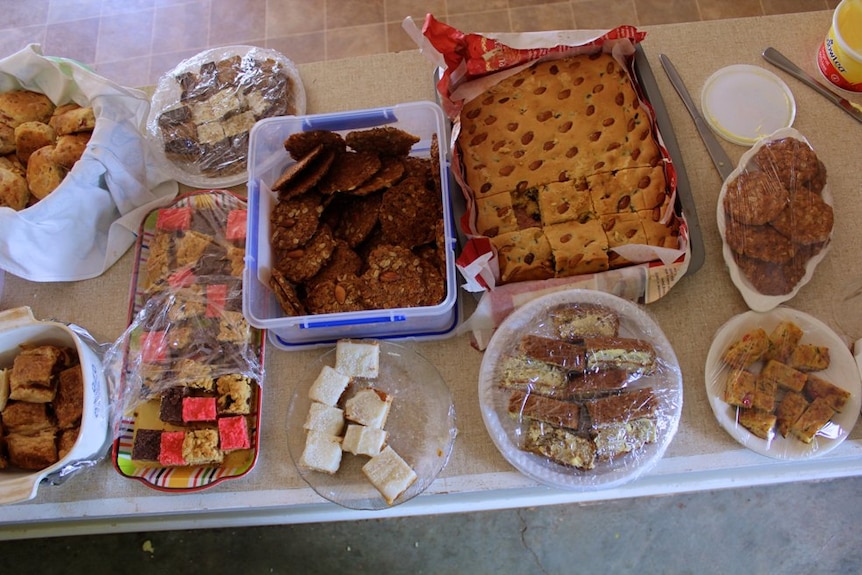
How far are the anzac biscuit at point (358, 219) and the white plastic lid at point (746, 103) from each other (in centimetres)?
67

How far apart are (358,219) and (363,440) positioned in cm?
39

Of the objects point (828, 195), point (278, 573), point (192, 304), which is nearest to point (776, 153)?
point (828, 195)

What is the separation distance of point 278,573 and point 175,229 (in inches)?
34.5

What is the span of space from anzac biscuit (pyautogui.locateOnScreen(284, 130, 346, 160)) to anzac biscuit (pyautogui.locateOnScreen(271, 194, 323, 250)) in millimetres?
82

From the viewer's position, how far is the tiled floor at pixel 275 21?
184 cm

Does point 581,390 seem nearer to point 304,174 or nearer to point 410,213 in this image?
point 410,213

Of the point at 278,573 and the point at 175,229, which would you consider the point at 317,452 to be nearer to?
the point at 175,229

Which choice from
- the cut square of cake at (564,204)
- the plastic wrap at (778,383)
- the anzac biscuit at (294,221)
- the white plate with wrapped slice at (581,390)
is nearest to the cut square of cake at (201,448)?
the anzac biscuit at (294,221)

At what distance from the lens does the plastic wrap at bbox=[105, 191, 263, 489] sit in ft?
3.26

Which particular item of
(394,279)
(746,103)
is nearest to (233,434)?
(394,279)

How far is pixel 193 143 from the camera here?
1173 millimetres

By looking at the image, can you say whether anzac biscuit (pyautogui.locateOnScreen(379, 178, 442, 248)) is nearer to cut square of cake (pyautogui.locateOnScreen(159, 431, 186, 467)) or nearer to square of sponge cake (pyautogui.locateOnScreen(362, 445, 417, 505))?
square of sponge cake (pyautogui.locateOnScreen(362, 445, 417, 505))

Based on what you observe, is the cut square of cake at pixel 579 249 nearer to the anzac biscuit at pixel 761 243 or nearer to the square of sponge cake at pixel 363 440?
the anzac biscuit at pixel 761 243

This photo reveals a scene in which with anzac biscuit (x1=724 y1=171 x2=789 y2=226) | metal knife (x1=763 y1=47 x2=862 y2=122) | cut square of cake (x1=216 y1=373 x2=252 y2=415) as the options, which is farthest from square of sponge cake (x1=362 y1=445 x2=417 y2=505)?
metal knife (x1=763 y1=47 x2=862 y2=122)
